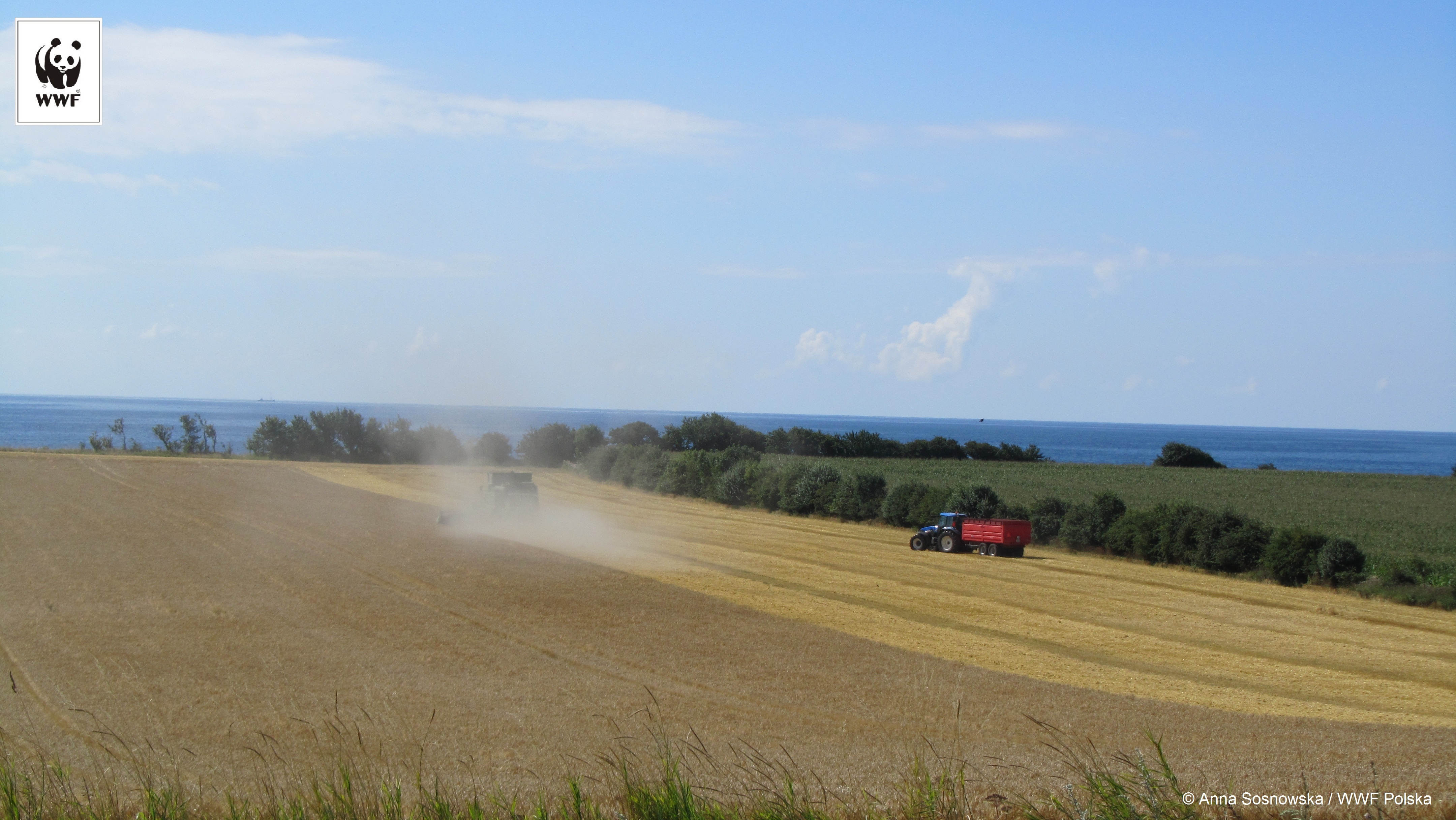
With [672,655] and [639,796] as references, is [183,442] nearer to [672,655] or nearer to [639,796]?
[672,655]

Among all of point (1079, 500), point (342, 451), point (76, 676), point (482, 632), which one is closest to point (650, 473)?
point (1079, 500)

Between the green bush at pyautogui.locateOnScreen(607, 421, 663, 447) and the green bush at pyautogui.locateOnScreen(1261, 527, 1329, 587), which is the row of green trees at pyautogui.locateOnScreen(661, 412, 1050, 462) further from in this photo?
the green bush at pyautogui.locateOnScreen(1261, 527, 1329, 587)

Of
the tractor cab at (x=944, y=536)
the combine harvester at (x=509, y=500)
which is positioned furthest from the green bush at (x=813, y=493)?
the combine harvester at (x=509, y=500)

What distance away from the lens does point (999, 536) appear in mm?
38781

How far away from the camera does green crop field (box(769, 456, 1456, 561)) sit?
4519cm

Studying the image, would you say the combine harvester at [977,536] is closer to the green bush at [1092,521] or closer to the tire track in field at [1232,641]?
the green bush at [1092,521]

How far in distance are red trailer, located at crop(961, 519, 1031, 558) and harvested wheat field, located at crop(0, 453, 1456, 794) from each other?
1.51 metres

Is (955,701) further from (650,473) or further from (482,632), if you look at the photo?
(650,473)

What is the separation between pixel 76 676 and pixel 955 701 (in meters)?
15.2

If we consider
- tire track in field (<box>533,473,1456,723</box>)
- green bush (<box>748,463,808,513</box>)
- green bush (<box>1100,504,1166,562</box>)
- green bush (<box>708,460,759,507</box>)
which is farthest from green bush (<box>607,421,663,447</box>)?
green bush (<box>1100,504,1166,562</box>)

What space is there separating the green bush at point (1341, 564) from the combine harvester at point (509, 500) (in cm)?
2970

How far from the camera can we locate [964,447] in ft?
344

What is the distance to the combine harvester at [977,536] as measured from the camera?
38.9 m

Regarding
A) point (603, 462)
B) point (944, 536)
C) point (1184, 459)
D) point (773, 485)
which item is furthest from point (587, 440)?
point (1184, 459)
